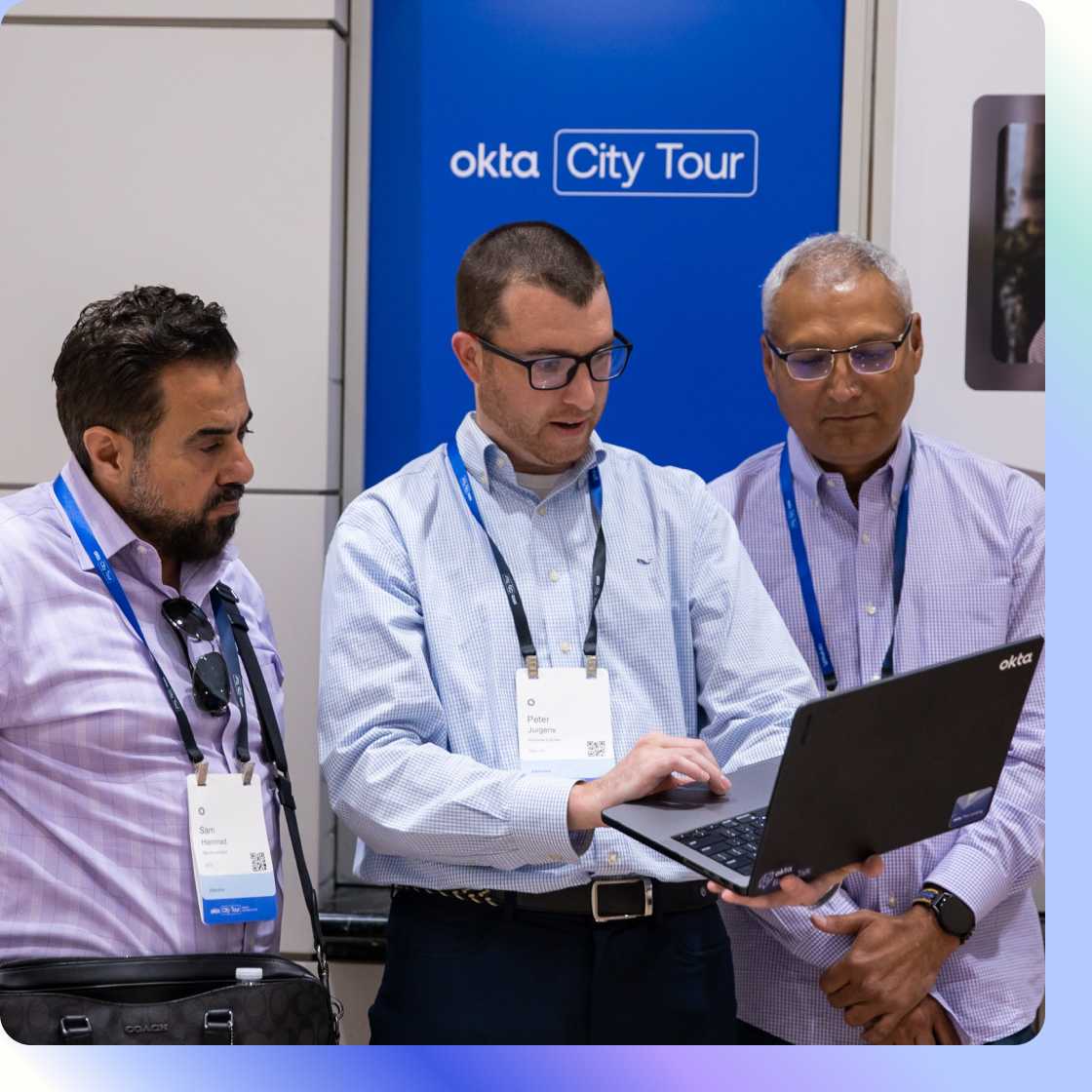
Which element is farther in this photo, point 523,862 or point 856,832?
point 523,862

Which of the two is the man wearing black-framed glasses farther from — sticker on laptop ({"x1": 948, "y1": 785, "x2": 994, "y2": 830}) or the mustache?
the mustache

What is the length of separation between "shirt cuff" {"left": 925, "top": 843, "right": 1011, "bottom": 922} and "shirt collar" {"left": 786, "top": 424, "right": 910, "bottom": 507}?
2.07 feet

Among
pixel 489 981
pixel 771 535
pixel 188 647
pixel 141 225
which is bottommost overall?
pixel 489 981

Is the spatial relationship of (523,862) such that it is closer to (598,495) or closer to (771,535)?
(598,495)

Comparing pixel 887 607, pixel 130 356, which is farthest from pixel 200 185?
pixel 887 607

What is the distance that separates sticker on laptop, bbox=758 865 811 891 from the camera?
5.38 ft

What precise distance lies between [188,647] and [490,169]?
1605 millimetres

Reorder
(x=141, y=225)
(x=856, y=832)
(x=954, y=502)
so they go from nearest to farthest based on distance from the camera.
Result: 1. (x=856, y=832)
2. (x=954, y=502)
3. (x=141, y=225)

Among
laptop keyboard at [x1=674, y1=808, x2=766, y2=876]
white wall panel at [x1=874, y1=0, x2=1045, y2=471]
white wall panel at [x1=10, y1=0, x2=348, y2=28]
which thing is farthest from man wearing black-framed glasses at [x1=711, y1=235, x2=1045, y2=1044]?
white wall panel at [x1=10, y1=0, x2=348, y2=28]

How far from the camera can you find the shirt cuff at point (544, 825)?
182cm

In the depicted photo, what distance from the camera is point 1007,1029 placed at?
221 centimetres

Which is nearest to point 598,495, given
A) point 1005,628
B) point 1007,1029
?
point 1005,628

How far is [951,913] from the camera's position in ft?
7.02

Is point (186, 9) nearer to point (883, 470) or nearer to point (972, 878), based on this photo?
point (883, 470)
